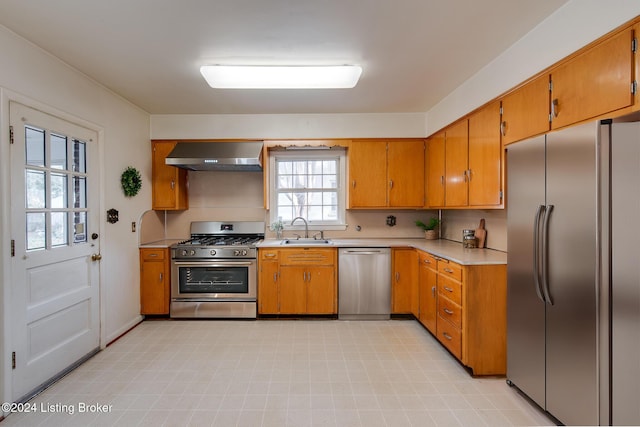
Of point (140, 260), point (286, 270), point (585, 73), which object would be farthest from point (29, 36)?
point (585, 73)

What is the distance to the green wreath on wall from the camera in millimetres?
3225

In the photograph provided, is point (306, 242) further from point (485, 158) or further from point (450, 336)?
point (485, 158)

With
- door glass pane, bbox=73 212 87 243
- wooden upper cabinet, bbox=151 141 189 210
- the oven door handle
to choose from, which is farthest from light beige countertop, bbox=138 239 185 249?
door glass pane, bbox=73 212 87 243

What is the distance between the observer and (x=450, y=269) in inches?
103

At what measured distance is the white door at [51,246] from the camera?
206 centimetres

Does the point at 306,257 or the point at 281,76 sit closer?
the point at 281,76

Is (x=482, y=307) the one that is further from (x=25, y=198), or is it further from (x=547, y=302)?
(x=25, y=198)

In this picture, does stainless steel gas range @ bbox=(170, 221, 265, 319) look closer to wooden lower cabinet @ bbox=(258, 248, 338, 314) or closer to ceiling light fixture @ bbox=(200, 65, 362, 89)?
wooden lower cabinet @ bbox=(258, 248, 338, 314)

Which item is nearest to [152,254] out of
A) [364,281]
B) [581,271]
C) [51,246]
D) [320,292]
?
[51,246]

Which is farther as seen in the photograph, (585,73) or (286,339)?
(286,339)

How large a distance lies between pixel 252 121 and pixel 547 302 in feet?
11.5

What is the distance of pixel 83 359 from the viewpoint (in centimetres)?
261

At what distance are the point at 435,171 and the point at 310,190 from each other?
1.66 m

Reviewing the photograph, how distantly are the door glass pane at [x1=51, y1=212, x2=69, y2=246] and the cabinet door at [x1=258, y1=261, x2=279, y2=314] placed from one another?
73.9 inches
